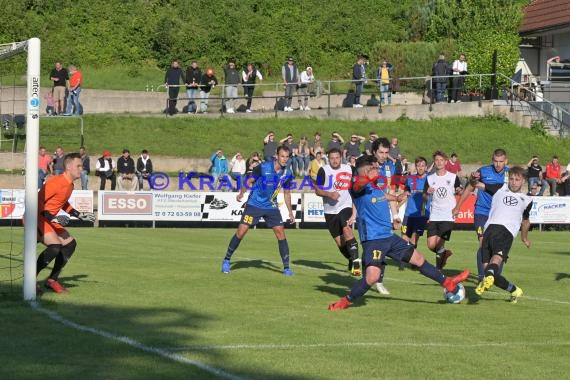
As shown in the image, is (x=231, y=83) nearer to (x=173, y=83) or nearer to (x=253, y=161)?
(x=173, y=83)

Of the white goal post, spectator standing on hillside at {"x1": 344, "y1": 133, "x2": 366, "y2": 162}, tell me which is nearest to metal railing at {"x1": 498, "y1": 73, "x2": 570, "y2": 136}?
spectator standing on hillside at {"x1": 344, "y1": 133, "x2": 366, "y2": 162}

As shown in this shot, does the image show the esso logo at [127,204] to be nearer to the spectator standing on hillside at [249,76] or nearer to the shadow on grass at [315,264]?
the spectator standing on hillside at [249,76]

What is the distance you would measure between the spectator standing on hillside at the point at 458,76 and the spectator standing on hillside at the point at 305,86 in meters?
5.92

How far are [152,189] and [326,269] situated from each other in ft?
55.5

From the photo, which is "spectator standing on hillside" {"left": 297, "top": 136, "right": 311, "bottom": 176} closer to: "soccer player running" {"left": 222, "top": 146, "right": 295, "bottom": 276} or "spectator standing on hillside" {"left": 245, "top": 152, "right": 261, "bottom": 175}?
"spectator standing on hillside" {"left": 245, "top": 152, "right": 261, "bottom": 175}

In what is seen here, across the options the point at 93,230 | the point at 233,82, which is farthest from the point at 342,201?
the point at 233,82

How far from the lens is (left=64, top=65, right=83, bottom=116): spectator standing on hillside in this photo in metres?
37.8

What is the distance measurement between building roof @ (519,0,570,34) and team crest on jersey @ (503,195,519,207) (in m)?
41.6

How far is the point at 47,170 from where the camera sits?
3303 cm

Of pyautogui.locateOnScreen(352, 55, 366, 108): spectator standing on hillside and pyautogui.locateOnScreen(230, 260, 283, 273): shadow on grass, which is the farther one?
pyautogui.locateOnScreen(352, 55, 366, 108): spectator standing on hillside

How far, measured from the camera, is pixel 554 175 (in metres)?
36.9

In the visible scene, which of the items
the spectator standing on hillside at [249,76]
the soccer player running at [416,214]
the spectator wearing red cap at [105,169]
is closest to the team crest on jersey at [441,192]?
the soccer player running at [416,214]

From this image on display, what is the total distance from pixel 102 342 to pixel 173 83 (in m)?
30.9

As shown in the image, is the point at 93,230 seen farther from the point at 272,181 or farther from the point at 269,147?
the point at 272,181
